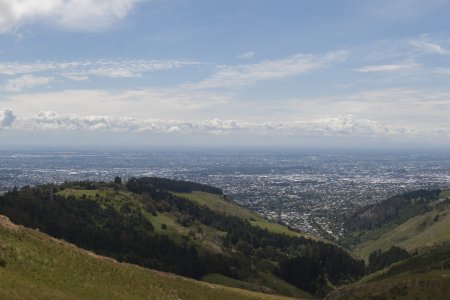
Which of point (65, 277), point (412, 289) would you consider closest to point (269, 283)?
point (412, 289)

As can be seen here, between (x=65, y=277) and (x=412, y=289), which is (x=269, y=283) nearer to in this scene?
(x=412, y=289)

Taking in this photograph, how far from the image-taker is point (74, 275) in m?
47.1

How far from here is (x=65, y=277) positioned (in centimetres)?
4553

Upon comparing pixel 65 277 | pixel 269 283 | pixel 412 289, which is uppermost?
pixel 65 277

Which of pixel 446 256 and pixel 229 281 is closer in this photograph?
pixel 446 256

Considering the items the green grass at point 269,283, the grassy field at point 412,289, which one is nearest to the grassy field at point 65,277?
the grassy field at point 412,289

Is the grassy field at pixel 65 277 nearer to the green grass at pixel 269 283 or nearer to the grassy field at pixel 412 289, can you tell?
the grassy field at pixel 412 289

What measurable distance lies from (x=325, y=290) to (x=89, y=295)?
162m

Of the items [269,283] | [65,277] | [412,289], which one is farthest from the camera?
[269,283]

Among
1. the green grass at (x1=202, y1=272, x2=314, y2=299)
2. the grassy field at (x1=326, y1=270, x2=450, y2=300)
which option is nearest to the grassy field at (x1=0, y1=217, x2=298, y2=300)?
the grassy field at (x1=326, y1=270, x2=450, y2=300)

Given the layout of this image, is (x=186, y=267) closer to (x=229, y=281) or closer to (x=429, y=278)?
(x=229, y=281)

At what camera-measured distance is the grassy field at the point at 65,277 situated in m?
40.0

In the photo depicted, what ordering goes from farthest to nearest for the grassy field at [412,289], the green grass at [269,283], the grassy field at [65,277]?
→ the green grass at [269,283]
the grassy field at [412,289]
the grassy field at [65,277]

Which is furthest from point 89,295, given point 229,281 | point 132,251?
point 132,251
